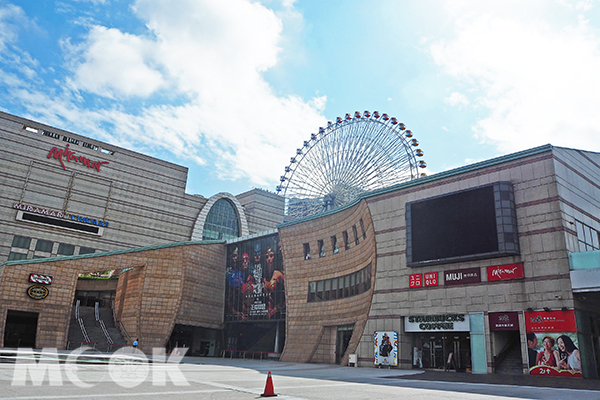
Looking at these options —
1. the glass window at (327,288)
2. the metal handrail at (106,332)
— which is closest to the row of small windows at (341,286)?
the glass window at (327,288)

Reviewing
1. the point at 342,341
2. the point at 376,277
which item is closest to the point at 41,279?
the point at 342,341

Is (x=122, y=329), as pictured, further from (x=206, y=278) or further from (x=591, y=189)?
(x=591, y=189)

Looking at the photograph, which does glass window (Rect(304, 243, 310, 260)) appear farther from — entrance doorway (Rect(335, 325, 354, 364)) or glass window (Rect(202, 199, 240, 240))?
glass window (Rect(202, 199, 240, 240))

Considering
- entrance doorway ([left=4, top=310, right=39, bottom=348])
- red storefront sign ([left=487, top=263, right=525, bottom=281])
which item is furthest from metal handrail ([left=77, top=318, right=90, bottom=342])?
red storefront sign ([left=487, top=263, right=525, bottom=281])

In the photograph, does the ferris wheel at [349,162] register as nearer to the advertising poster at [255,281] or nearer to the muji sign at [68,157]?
the advertising poster at [255,281]

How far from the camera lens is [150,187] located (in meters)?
93.8

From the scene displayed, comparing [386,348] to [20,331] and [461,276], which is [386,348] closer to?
[461,276]

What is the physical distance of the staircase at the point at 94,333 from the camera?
49875 mm

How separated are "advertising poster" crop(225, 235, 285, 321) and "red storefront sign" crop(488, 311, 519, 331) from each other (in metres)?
25.8

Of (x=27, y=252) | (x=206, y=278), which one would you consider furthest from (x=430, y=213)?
(x=27, y=252)

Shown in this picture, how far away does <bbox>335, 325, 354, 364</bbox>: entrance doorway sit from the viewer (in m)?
40.2

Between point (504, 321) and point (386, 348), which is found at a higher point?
point (504, 321)

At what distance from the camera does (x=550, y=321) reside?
2677cm

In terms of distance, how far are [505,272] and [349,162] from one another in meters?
26.7
